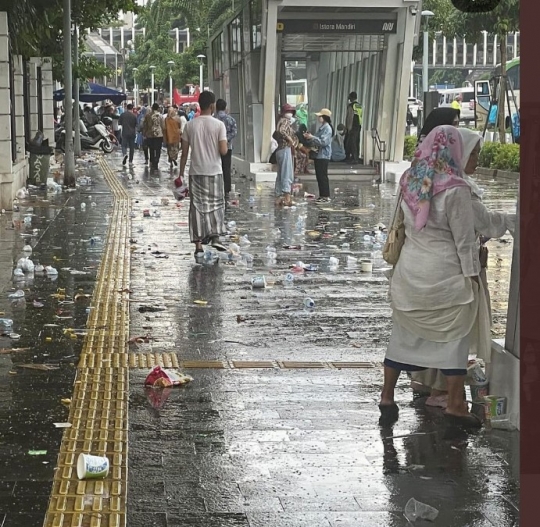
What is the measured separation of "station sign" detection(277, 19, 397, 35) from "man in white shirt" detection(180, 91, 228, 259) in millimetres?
14588

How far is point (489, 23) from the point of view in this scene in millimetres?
33531

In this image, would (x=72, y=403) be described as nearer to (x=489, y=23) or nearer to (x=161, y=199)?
(x=161, y=199)

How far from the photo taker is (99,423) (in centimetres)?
606

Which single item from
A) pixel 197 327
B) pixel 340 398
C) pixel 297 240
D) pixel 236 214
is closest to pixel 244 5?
pixel 236 214

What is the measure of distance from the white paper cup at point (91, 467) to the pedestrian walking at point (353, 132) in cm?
2466

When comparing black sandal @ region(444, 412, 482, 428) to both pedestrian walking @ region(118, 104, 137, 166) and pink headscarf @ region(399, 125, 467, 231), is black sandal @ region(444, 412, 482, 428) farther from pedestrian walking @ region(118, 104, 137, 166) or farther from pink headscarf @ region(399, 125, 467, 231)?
pedestrian walking @ region(118, 104, 137, 166)

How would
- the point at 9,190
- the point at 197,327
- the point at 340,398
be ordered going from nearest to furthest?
the point at 340,398 < the point at 197,327 < the point at 9,190

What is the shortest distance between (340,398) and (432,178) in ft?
4.67

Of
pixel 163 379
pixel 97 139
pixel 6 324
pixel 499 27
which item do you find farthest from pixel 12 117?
pixel 97 139

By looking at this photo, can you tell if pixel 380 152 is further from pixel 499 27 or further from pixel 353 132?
pixel 499 27

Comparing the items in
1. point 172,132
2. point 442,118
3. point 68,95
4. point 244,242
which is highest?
point 442,118

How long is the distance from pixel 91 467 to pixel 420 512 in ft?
4.77

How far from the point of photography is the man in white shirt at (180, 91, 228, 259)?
12852mm

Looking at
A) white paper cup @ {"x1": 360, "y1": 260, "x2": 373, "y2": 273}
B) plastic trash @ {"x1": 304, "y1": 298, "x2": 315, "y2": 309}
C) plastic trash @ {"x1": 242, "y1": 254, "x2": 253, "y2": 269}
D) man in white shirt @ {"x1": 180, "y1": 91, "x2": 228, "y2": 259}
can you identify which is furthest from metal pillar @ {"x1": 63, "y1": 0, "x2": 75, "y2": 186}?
plastic trash @ {"x1": 304, "y1": 298, "x2": 315, "y2": 309}
